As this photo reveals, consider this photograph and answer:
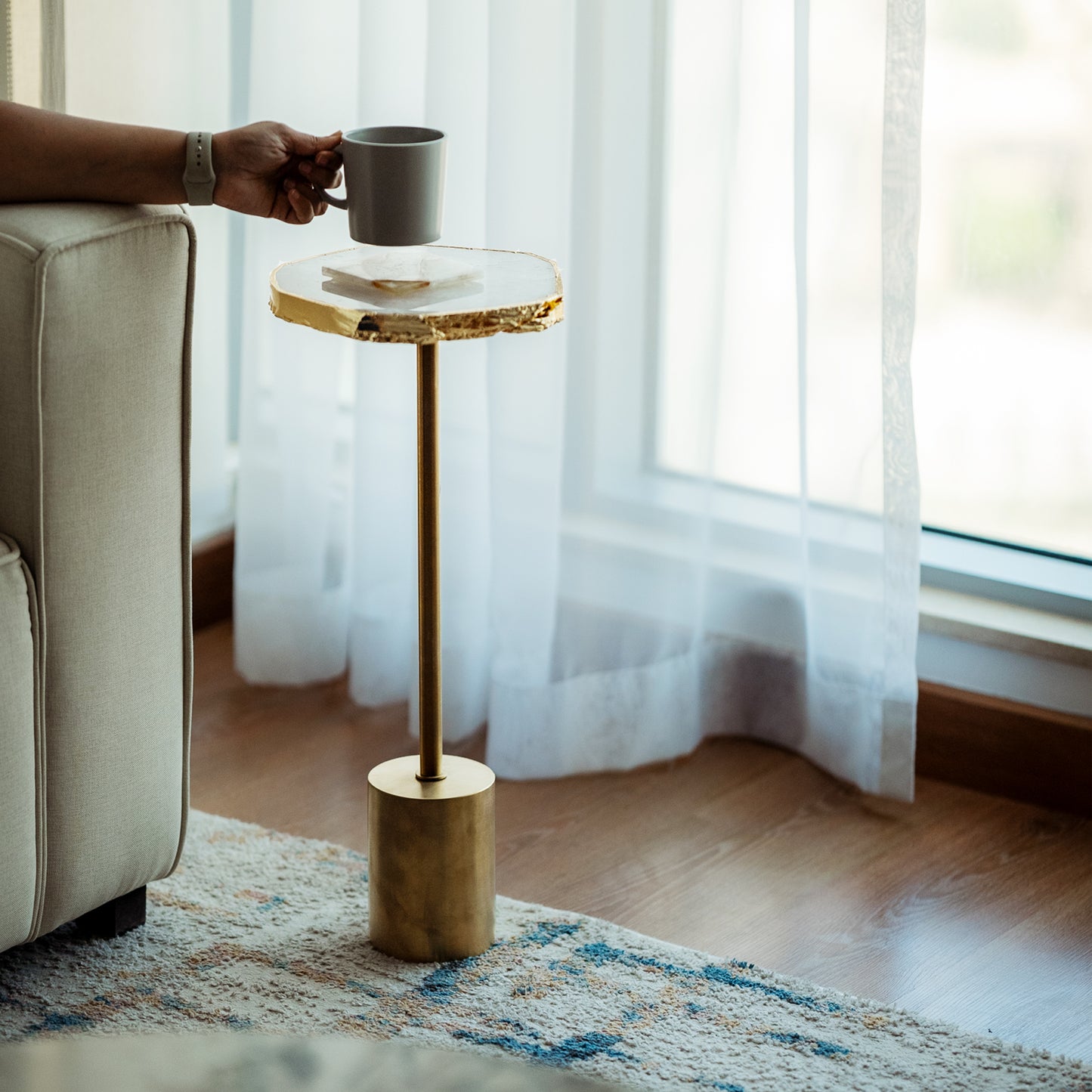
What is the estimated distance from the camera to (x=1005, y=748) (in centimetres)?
184

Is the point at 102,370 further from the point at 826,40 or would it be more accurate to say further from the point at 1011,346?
the point at 1011,346

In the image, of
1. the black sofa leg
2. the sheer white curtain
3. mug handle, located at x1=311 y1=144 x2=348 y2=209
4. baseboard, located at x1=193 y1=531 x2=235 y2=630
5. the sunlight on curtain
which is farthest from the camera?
baseboard, located at x1=193 y1=531 x2=235 y2=630

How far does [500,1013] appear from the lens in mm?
1370

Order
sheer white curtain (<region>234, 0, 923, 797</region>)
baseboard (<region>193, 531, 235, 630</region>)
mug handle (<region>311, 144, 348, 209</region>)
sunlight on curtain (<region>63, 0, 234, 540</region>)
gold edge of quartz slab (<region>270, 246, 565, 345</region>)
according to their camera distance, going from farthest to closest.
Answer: baseboard (<region>193, 531, 235, 630</region>)
sunlight on curtain (<region>63, 0, 234, 540</region>)
sheer white curtain (<region>234, 0, 923, 797</region>)
mug handle (<region>311, 144, 348, 209</region>)
gold edge of quartz slab (<region>270, 246, 565, 345</region>)

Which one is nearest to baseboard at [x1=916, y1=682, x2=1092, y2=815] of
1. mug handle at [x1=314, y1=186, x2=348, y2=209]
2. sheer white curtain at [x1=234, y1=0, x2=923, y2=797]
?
sheer white curtain at [x1=234, y1=0, x2=923, y2=797]

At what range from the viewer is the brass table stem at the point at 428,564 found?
1.36 meters

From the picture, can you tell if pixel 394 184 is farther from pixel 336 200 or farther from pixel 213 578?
pixel 213 578

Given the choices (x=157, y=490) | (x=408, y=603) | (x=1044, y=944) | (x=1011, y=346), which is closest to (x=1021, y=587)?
(x=1011, y=346)

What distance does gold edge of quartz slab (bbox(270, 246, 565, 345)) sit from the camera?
4.00ft

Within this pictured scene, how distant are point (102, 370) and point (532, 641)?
2.40 feet

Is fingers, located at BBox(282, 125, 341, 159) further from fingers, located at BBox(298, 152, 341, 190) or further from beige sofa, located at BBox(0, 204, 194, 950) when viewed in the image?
beige sofa, located at BBox(0, 204, 194, 950)

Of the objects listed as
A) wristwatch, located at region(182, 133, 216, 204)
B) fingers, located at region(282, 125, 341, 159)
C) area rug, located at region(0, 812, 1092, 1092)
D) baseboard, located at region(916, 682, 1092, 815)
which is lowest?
area rug, located at region(0, 812, 1092, 1092)

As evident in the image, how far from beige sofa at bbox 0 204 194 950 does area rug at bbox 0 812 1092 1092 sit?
83 millimetres

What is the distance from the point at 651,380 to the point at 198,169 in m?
0.72
